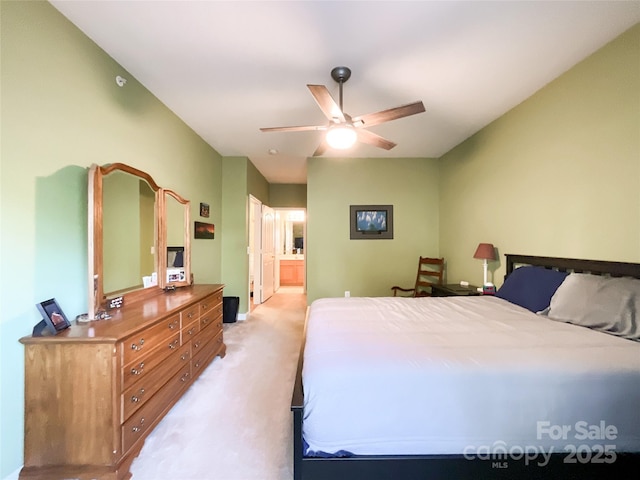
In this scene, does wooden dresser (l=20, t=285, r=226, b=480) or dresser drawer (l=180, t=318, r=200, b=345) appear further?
dresser drawer (l=180, t=318, r=200, b=345)

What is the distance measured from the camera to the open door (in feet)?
18.6

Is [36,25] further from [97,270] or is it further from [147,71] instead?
[97,270]

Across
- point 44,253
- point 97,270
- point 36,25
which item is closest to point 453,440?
point 97,270

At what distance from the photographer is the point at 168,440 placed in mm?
1725

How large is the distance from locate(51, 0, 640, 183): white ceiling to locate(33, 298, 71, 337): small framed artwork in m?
1.77

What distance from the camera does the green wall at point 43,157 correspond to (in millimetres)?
1378

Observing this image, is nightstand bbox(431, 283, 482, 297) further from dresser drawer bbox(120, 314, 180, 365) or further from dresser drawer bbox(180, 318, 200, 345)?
dresser drawer bbox(120, 314, 180, 365)

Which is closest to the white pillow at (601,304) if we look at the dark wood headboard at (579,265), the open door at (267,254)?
the dark wood headboard at (579,265)

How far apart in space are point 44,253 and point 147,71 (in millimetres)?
1616

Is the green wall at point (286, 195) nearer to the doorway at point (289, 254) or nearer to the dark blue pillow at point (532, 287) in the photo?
the doorway at point (289, 254)

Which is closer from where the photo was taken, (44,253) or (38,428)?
(38,428)

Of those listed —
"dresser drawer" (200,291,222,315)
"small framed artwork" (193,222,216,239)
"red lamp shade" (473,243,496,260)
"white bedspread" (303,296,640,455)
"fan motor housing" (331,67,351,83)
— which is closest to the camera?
"white bedspread" (303,296,640,455)

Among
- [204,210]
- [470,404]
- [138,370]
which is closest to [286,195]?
[204,210]

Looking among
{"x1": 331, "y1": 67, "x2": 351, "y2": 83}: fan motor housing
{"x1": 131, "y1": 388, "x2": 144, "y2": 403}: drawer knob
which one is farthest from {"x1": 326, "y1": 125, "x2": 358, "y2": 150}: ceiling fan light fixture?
{"x1": 131, "y1": 388, "x2": 144, "y2": 403}: drawer knob
